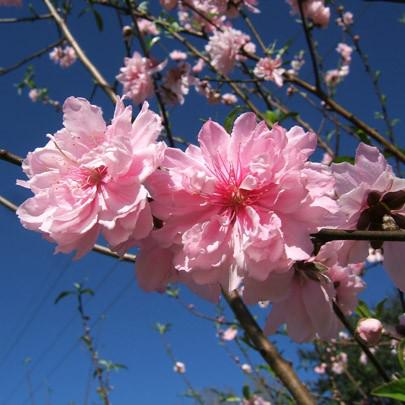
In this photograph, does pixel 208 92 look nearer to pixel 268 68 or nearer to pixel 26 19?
pixel 268 68

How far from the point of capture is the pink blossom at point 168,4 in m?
3.01

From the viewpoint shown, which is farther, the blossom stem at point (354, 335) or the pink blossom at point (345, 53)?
the pink blossom at point (345, 53)

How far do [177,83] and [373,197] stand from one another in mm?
2418

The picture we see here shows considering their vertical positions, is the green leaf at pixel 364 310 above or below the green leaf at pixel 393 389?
above

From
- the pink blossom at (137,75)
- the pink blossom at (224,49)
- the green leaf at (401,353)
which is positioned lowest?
the green leaf at (401,353)

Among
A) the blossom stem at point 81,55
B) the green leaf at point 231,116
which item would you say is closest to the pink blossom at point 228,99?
the blossom stem at point 81,55

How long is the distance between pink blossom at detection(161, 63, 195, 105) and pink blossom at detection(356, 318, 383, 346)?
1.90m

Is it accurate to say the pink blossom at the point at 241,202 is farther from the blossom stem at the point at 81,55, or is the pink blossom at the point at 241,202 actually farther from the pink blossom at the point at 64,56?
the pink blossom at the point at 64,56

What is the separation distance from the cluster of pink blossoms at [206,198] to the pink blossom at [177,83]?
7.30ft

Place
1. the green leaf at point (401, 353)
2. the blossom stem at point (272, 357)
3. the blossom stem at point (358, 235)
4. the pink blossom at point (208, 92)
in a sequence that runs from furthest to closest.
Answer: the pink blossom at point (208, 92), the blossom stem at point (272, 357), the green leaf at point (401, 353), the blossom stem at point (358, 235)

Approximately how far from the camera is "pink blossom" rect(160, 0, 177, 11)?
119 inches

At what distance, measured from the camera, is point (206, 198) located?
689 mm

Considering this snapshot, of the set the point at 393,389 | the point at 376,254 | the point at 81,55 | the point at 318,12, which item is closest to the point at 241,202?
the point at 393,389

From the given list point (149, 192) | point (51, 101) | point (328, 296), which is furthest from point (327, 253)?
point (51, 101)
